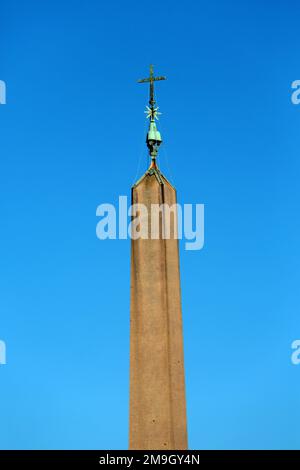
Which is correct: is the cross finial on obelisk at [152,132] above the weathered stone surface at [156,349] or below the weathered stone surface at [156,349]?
above

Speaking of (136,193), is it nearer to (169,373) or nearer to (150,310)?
(150,310)

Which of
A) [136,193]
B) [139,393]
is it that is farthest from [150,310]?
[136,193]

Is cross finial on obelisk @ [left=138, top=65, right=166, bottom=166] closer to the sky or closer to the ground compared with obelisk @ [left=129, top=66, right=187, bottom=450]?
closer to the sky

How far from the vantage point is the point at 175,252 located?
2278 cm

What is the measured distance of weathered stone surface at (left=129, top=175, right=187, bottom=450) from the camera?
20812 millimetres

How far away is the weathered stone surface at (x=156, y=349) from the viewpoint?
2081 cm

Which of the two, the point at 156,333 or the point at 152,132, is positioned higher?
the point at 152,132

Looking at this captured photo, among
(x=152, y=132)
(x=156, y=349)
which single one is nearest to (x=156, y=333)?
(x=156, y=349)

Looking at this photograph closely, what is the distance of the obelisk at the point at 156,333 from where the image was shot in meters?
20.8

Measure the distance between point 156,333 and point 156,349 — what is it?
1.49 ft

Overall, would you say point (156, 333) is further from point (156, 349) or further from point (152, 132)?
point (152, 132)

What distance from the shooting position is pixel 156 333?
848 inches
